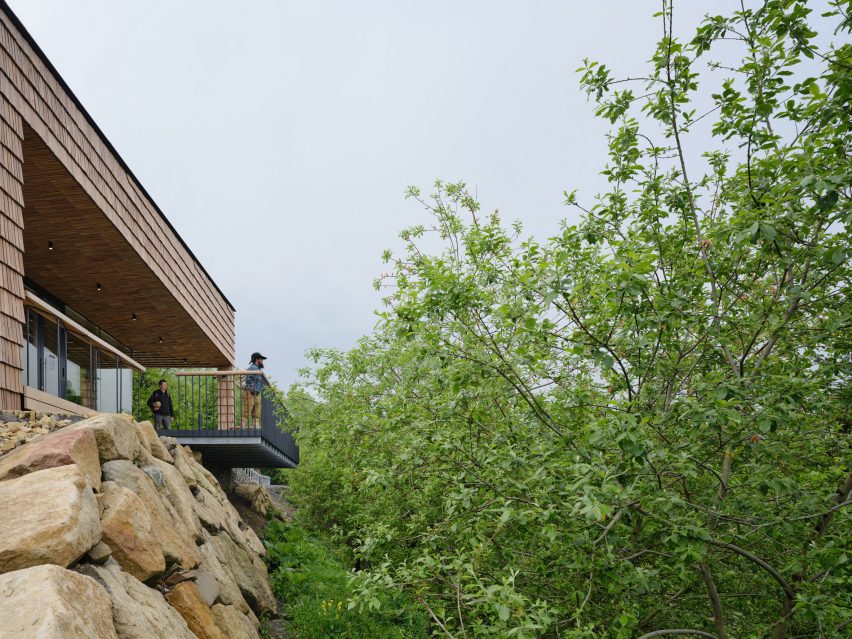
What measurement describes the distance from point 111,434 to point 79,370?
4.54 meters

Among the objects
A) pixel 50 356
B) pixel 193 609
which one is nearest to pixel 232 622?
pixel 193 609

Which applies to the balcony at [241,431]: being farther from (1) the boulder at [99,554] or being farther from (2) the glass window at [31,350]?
(1) the boulder at [99,554]

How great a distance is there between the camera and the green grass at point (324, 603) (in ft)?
28.4

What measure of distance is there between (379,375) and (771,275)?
20.5ft

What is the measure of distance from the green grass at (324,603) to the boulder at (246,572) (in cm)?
41

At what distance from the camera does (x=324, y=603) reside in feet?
30.0

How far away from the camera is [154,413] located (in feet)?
43.8

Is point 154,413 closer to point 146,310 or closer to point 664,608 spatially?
point 146,310

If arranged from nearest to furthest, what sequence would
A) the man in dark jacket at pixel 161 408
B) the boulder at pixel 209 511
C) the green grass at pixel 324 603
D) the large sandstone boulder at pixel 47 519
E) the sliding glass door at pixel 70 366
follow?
the large sandstone boulder at pixel 47 519 → the boulder at pixel 209 511 → the sliding glass door at pixel 70 366 → the green grass at pixel 324 603 → the man in dark jacket at pixel 161 408

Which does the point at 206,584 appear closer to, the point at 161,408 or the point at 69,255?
the point at 69,255

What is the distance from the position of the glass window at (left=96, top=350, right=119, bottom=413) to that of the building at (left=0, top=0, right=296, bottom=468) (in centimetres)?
2

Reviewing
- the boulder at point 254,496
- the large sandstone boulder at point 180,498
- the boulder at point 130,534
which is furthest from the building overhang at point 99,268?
the boulder at point 130,534

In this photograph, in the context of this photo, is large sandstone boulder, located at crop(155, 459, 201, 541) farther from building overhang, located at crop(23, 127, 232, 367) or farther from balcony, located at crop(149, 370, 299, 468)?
building overhang, located at crop(23, 127, 232, 367)

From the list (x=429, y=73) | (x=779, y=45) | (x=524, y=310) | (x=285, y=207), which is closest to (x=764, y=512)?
(x=524, y=310)
